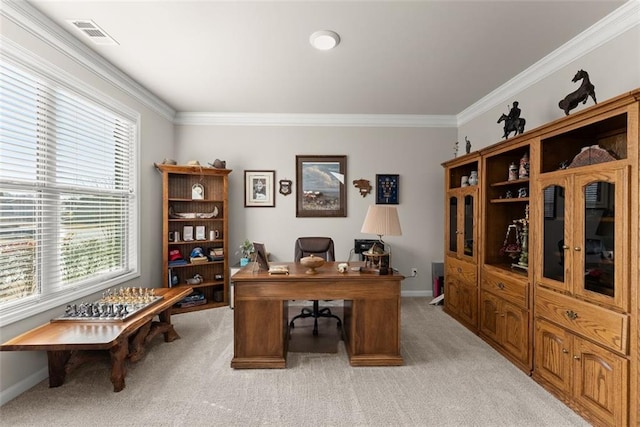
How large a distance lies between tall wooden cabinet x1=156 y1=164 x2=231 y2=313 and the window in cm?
64

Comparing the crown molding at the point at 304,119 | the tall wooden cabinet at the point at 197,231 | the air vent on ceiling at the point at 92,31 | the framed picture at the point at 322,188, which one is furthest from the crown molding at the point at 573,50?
the air vent on ceiling at the point at 92,31

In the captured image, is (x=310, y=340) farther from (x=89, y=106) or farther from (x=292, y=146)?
(x=89, y=106)

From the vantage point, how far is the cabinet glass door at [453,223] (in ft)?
11.7

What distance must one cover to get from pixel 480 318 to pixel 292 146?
10.6 feet

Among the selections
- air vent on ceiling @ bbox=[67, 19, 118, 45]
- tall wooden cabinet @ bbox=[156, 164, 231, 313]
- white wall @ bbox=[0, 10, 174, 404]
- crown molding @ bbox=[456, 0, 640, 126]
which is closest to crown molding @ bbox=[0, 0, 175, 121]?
white wall @ bbox=[0, 10, 174, 404]

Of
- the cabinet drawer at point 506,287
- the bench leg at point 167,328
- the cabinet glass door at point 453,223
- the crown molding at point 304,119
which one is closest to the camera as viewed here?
the cabinet drawer at point 506,287

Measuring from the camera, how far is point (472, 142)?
423 centimetres

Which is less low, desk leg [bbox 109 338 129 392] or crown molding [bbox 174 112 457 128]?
crown molding [bbox 174 112 457 128]

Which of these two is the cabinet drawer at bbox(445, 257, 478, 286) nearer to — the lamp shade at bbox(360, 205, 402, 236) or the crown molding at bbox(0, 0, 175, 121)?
the lamp shade at bbox(360, 205, 402, 236)

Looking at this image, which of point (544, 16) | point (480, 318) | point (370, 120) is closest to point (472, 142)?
point (370, 120)

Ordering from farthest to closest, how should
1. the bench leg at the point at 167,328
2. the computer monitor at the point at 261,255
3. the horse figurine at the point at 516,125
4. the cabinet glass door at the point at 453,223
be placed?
the cabinet glass door at the point at 453,223
the bench leg at the point at 167,328
the horse figurine at the point at 516,125
the computer monitor at the point at 261,255

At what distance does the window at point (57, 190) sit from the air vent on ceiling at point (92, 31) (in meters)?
0.39

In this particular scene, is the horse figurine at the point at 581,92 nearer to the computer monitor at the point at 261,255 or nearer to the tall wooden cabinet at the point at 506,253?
the tall wooden cabinet at the point at 506,253

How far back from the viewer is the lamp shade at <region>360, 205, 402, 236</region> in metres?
2.49
